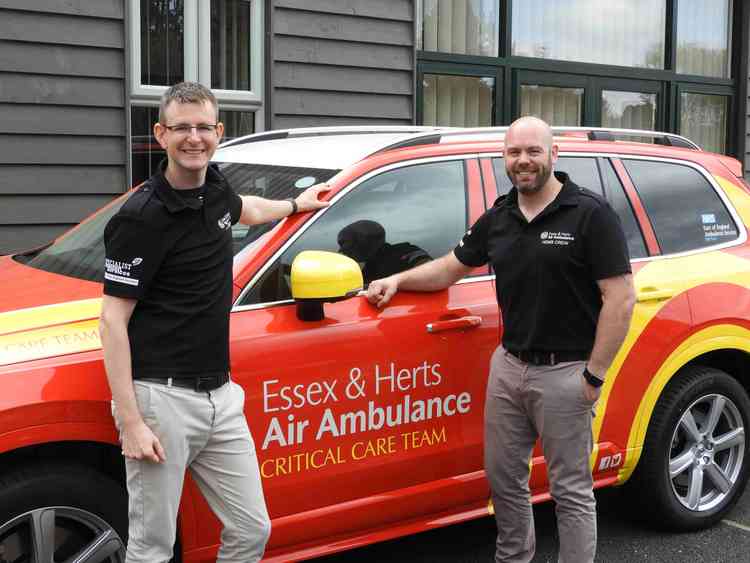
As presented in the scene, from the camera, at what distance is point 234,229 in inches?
142

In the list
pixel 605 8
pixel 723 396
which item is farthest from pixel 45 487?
pixel 605 8

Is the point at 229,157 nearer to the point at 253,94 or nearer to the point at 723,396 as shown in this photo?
the point at 723,396

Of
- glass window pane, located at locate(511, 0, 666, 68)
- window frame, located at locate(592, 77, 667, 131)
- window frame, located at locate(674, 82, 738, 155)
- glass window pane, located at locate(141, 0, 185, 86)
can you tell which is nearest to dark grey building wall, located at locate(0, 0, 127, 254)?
glass window pane, located at locate(141, 0, 185, 86)

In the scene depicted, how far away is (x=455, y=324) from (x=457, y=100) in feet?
20.2

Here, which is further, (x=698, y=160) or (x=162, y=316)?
(x=698, y=160)

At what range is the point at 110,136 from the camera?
22.7 ft

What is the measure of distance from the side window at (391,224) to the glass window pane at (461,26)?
5435mm

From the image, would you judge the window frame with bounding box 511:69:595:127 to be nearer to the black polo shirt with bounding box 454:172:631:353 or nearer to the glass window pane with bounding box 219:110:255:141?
the glass window pane with bounding box 219:110:255:141

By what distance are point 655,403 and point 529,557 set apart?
0.95 m

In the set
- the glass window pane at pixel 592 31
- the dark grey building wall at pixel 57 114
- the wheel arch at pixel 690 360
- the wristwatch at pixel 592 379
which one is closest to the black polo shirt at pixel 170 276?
the wristwatch at pixel 592 379

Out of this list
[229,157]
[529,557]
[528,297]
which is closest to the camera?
[528,297]

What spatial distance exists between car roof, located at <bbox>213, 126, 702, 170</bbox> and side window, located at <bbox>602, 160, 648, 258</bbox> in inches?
5.1

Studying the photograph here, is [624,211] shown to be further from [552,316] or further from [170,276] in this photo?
[170,276]

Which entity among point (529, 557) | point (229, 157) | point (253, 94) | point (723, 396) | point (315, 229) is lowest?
point (529, 557)
